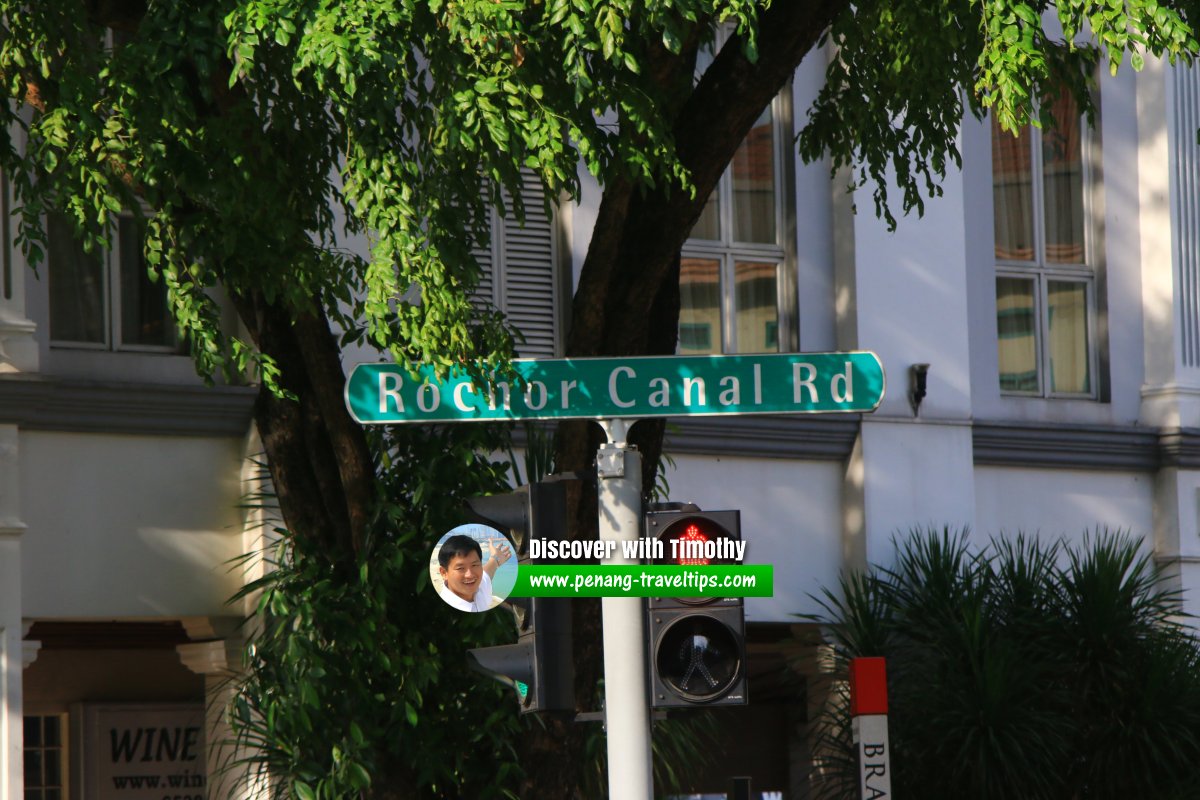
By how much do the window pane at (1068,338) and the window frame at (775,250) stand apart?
2.42 m

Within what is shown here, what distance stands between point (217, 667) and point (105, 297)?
8.08 ft

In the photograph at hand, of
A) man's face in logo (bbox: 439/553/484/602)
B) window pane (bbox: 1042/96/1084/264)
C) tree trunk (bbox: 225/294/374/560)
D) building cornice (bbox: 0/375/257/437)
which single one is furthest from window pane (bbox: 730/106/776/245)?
man's face in logo (bbox: 439/553/484/602)

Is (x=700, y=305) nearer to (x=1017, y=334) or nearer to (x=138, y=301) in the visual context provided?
(x=1017, y=334)

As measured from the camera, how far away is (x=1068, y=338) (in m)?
15.2

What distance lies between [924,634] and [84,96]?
6.92 meters

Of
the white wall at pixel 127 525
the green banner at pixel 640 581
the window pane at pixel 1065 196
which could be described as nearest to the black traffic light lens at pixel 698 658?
the green banner at pixel 640 581

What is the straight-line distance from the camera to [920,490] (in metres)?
13.8

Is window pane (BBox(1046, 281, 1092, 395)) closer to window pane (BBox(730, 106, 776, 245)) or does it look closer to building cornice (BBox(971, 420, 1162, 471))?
building cornice (BBox(971, 420, 1162, 471))

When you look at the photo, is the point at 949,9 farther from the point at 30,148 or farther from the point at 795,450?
the point at 795,450

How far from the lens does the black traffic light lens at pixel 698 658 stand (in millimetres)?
6160

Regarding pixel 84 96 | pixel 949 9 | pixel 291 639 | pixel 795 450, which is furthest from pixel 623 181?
pixel 795 450

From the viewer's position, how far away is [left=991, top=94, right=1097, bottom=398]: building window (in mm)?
14922

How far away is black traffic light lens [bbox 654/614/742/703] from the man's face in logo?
65 centimetres

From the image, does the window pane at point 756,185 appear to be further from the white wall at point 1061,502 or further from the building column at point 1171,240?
the building column at point 1171,240
